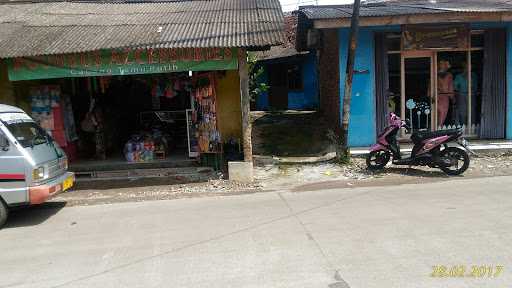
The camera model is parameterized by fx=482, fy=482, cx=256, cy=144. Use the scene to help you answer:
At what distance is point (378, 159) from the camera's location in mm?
10336

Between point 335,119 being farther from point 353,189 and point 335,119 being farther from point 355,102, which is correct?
point 353,189

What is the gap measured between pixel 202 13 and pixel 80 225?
20.6 feet

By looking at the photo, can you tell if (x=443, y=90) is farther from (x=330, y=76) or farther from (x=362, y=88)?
(x=330, y=76)

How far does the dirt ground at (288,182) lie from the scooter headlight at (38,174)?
1.50 metres

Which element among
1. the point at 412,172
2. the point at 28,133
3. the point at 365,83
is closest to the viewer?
the point at 28,133

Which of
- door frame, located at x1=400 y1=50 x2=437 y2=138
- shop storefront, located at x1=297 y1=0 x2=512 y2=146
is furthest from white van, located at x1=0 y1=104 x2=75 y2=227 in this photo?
door frame, located at x1=400 y1=50 x2=437 y2=138

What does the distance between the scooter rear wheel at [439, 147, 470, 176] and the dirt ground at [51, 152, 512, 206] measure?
16 cm

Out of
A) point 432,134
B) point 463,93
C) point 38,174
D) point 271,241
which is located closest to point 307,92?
point 463,93

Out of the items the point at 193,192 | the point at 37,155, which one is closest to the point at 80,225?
the point at 37,155

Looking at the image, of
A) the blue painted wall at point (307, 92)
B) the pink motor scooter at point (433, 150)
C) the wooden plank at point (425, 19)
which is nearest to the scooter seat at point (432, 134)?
the pink motor scooter at point (433, 150)

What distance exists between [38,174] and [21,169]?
0.86 feet

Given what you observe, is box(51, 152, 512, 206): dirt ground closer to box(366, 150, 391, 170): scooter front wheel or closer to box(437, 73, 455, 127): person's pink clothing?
box(366, 150, 391, 170): scooter front wheel

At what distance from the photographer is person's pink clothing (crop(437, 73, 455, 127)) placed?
1239 cm
